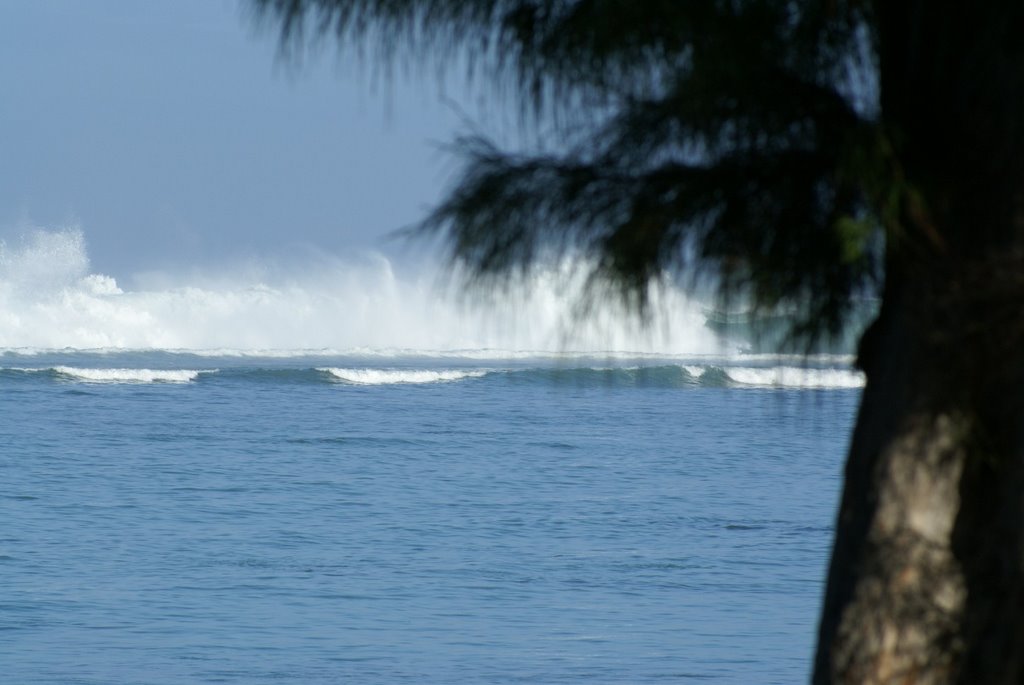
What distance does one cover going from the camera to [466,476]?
11445 mm

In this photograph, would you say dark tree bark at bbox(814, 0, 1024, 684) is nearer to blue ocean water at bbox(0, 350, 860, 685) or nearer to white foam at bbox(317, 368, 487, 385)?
blue ocean water at bbox(0, 350, 860, 685)

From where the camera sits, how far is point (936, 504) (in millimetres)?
2129

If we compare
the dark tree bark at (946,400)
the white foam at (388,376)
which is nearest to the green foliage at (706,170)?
the dark tree bark at (946,400)

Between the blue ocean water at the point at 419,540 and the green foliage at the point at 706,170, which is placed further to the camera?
the blue ocean water at the point at 419,540

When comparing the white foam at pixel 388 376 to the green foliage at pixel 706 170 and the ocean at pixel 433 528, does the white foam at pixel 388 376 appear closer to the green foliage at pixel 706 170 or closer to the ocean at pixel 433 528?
the ocean at pixel 433 528

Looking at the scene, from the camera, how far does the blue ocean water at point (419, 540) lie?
562cm

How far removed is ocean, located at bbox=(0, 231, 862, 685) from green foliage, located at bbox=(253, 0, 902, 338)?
0.38 feet

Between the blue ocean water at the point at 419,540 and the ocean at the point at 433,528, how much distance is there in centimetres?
3

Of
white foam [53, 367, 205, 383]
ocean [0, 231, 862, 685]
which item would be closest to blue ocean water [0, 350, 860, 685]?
ocean [0, 231, 862, 685]

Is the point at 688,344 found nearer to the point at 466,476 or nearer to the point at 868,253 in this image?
the point at 466,476

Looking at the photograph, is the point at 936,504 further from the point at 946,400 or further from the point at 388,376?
the point at 388,376

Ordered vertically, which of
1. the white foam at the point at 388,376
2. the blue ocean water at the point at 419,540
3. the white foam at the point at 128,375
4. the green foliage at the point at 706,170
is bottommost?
the blue ocean water at the point at 419,540

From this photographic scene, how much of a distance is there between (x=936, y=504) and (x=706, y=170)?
0.61 m

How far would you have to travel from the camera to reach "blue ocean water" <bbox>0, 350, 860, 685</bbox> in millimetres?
5625
